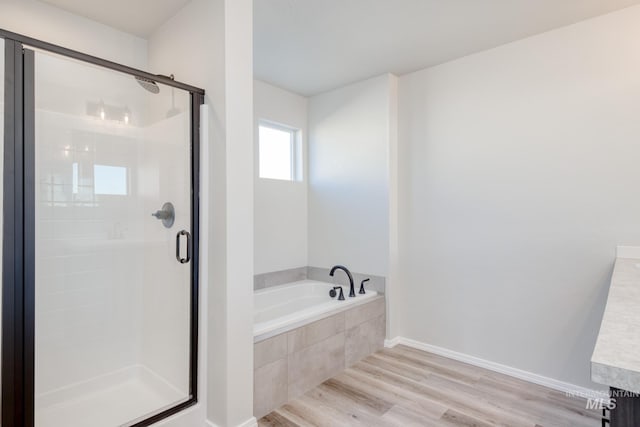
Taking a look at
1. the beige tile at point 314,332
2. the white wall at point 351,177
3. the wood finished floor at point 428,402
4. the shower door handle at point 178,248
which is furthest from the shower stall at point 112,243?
the white wall at point 351,177

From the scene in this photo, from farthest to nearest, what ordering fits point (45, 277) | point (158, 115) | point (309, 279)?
point (309, 279)
point (158, 115)
point (45, 277)

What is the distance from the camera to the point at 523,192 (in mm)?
2605

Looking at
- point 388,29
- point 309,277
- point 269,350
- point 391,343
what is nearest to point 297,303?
point 309,277

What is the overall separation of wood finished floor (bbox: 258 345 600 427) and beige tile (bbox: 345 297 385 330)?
1.17 feet

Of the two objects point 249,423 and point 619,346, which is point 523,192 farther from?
point 249,423

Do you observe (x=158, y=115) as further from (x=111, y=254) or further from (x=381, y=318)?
(x=381, y=318)

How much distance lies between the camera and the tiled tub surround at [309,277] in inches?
129

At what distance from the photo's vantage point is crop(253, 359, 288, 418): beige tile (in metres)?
2.11

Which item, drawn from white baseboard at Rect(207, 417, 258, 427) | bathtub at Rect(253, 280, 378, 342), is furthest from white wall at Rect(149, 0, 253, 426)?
bathtub at Rect(253, 280, 378, 342)

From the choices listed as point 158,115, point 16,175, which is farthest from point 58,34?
point 16,175

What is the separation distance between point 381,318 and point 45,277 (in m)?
2.53

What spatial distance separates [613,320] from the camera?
1035mm

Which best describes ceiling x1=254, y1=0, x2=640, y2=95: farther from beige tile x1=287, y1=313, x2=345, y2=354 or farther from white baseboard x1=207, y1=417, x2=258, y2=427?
white baseboard x1=207, y1=417, x2=258, y2=427

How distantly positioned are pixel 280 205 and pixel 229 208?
1.73 m
